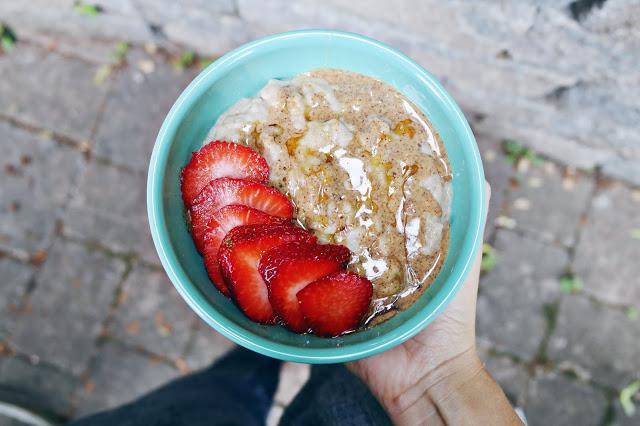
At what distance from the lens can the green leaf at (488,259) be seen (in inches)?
86.5

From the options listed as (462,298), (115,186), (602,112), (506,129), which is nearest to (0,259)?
(115,186)

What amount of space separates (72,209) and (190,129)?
1279 mm

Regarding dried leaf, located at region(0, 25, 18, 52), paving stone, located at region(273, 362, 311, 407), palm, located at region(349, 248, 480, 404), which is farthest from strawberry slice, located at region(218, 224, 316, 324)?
dried leaf, located at region(0, 25, 18, 52)

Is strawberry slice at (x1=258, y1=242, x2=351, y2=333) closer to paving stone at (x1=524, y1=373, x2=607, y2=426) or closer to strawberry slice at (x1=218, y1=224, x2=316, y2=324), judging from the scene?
strawberry slice at (x1=218, y1=224, x2=316, y2=324)

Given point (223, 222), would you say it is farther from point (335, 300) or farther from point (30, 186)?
point (30, 186)

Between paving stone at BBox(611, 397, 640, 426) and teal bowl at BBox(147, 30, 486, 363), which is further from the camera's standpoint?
paving stone at BBox(611, 397, 640, 426)

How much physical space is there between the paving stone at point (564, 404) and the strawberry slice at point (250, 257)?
1471 mm

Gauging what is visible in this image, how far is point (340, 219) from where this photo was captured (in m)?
1.20

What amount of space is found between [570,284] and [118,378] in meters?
1.81

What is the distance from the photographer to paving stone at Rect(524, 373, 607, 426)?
7.09ft

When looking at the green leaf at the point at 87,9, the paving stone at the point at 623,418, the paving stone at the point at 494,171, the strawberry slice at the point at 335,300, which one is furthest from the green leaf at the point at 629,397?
the green leaf at the point at 87,9

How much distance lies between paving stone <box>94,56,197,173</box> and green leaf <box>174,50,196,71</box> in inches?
0.9

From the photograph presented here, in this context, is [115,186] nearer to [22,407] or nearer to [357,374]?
[22,407]

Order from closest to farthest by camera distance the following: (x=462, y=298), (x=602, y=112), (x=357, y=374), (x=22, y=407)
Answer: (x=462, y=298) → (x=357, y=374) → (x=602, y=112) → (x=22, y=407)
